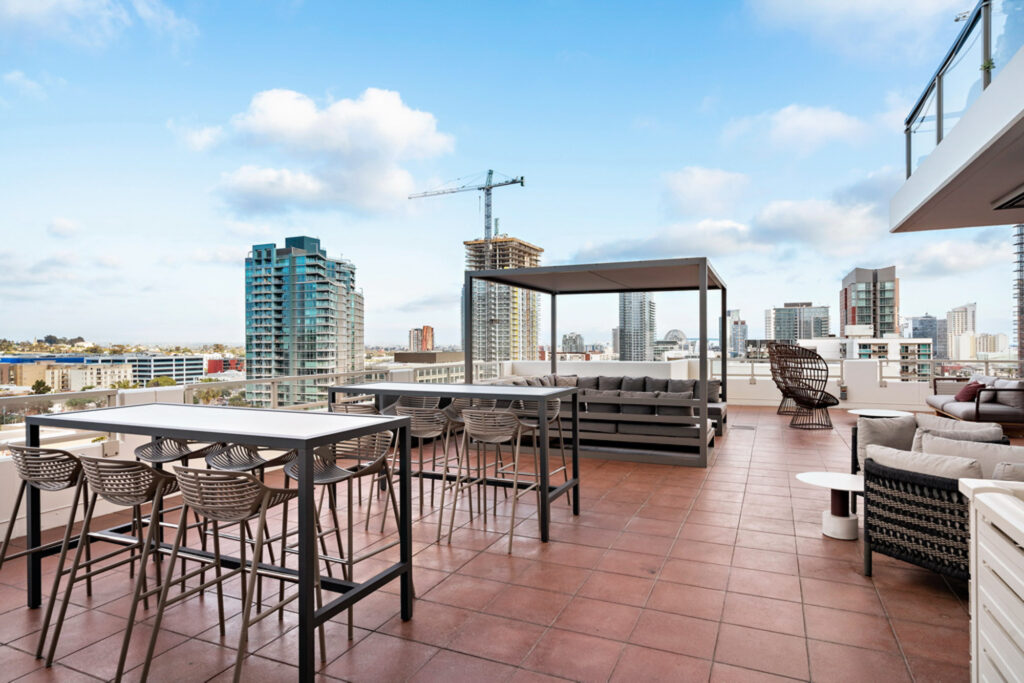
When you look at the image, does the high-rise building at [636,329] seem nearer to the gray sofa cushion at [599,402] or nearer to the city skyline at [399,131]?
the city skyline at [399,131]

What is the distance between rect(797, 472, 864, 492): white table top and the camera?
357 cm

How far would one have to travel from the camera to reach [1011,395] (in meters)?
7.06

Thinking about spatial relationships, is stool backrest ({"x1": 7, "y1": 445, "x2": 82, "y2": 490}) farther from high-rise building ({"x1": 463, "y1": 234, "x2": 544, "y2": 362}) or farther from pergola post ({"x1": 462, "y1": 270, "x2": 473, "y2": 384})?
high-rise building ({"x1": 463, "y1": 234, "x2": 544, "y2": 362})

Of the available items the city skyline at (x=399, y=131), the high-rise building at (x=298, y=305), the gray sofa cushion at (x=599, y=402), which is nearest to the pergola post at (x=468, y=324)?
the gray sofa cushion at (x=599, y=402)

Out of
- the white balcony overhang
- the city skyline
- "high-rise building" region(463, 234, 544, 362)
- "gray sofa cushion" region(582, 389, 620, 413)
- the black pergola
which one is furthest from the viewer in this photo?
the city skyline

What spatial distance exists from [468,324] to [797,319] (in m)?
16.4

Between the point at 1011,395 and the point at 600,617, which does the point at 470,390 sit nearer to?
the point at 600,617

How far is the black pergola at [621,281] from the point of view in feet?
20.1

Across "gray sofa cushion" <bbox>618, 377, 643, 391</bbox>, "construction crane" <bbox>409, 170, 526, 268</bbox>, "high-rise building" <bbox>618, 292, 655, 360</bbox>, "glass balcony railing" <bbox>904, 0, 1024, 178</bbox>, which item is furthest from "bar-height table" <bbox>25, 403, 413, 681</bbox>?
"construction crane" <bbox>409, 170, 526, 268</bbox>

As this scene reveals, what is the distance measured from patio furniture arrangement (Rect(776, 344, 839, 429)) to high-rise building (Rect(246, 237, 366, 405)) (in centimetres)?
697

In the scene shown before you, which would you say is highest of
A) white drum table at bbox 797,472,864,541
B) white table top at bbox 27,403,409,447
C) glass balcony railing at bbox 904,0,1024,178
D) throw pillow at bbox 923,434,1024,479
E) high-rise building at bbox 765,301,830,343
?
glass balcony railing at bbox 904,0,1024,178

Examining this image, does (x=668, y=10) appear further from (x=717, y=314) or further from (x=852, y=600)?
(x=852, y=600)

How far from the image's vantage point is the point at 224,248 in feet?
61.9

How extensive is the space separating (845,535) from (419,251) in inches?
752
